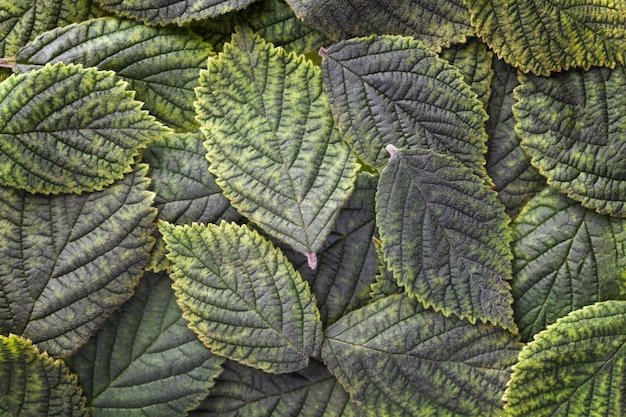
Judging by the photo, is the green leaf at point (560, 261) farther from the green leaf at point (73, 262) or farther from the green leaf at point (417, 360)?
the green leaf at point (73, 262)

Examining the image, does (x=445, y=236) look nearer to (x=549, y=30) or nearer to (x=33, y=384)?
(x=549, y=30)

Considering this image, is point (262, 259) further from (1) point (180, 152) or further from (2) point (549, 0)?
(2) point (549, 0)

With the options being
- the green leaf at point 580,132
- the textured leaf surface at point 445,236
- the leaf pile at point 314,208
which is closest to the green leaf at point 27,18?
the leaf pile at point 314,208

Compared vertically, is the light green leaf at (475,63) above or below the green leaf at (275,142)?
above

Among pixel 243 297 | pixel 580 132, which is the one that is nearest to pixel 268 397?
pixel 243 297

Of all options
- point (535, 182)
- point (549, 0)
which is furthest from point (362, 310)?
point (549, 0)
